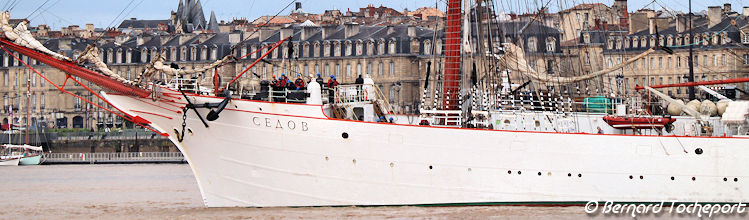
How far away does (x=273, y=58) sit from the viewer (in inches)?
4530

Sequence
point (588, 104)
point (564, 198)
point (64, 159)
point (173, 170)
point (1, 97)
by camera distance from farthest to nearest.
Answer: point (1, 97), point (64, 159), point (173, 170), point (588, 104), point (564, 198)

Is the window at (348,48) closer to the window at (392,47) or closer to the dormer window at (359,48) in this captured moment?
the dormer window at (359,48)

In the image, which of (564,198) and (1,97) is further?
(1,97)

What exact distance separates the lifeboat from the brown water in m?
2.45

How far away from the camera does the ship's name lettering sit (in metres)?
31.1

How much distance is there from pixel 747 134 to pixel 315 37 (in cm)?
8380

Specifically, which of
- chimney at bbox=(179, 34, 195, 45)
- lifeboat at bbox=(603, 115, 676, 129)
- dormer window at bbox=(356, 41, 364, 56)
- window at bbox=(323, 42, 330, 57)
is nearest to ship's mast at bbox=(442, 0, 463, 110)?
lifeboat at bbox=(603, 115, 676, 129)

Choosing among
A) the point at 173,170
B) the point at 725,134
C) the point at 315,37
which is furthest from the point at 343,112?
the point at 315,37

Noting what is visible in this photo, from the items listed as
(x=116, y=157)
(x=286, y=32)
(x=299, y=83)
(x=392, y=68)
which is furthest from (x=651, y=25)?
(x=299, y=83)

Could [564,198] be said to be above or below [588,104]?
below

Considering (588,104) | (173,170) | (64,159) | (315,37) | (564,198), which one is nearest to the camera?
(564,198)

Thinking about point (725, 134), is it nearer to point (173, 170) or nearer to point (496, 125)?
point (496, 125)

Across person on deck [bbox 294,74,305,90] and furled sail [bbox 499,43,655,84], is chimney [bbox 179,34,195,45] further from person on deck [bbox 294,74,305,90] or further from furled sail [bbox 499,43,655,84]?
person on deck [bbox 294,74,305,90]

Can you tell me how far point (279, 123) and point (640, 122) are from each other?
853cm
